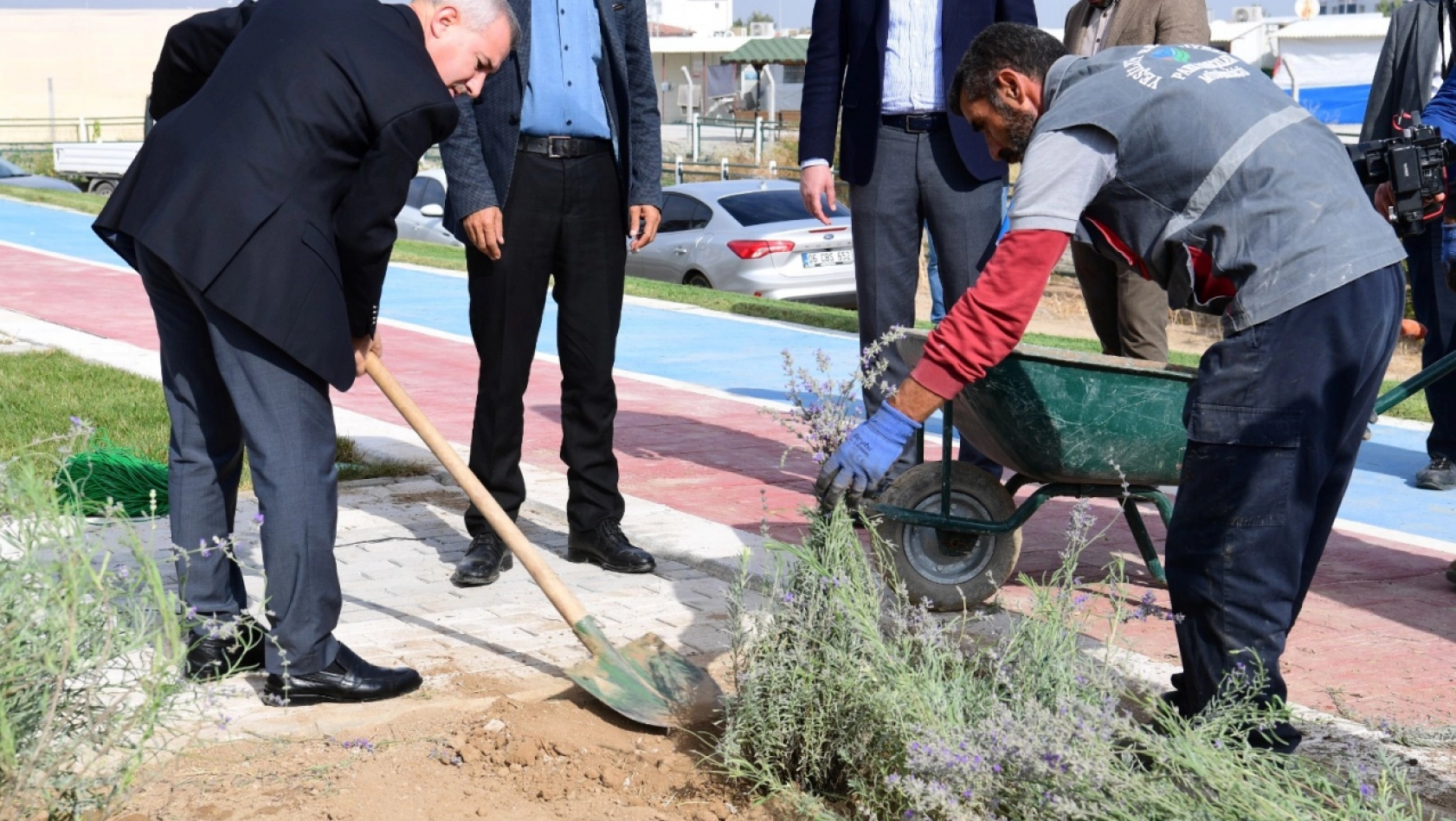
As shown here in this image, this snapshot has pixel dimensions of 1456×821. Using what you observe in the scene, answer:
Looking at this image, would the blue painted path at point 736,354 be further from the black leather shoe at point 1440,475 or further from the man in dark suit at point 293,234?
the man in dark suit at point 293,234

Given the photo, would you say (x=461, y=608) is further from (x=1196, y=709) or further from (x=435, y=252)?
(x=435, y=252)

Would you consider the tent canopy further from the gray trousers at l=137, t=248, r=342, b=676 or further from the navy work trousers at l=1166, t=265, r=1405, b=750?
the navy work trousers at l=1166, t=265, r=1405, b=750

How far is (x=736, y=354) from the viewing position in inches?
431

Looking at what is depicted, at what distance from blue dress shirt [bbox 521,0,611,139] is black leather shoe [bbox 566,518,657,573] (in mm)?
1348

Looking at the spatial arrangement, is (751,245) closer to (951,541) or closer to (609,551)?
(609,551)

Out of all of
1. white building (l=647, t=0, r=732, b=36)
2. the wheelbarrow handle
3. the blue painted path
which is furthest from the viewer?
white building (l=647, t=0, r=732, b=36)

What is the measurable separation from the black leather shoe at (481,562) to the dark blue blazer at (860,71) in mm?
1846

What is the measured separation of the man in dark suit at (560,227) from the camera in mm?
5094

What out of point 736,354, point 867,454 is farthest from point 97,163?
point 867,454

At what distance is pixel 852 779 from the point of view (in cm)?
319

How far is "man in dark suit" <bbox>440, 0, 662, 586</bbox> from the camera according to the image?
5094 mm

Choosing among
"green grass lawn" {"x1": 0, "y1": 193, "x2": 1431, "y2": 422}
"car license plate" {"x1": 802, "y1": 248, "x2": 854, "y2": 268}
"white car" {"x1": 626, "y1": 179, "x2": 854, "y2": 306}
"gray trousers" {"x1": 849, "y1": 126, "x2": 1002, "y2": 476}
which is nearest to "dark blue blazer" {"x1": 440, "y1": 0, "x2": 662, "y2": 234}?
"gray trousers" {"x1": 849, "y1": 126, "x2": 1002, "y2": 476}

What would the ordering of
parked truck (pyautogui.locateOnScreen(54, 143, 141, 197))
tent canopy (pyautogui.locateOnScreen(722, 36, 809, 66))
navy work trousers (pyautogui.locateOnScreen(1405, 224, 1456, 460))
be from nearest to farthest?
1. navy work trousers (pyautogui.locateOnScreen(1405, 224, 1456, 460))
2. parked truck (pyautogui.locateOnScreen(54, 143, 141, 197))
3. tent canopy (pyautogui.locateOnScreen(722, 36, 809, 66))

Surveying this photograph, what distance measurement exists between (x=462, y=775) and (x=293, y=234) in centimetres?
133
